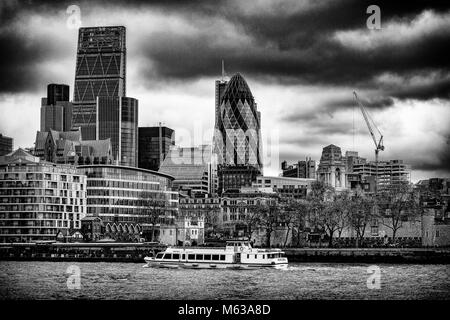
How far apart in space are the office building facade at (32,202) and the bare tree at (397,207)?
5687 centimetres

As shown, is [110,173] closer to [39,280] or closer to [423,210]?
[423,210]

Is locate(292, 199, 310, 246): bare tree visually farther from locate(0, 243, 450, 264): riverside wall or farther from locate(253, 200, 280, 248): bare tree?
locate(0, 243, 450, 264): riverside wall

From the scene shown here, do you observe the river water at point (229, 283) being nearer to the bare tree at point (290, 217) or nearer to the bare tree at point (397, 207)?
the bare tree at point (397, 207)

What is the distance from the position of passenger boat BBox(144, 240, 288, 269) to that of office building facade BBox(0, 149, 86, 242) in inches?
2105

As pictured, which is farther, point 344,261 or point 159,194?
point 159,194

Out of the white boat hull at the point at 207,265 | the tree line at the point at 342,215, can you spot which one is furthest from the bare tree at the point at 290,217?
the white boat hull at the point at 207,265

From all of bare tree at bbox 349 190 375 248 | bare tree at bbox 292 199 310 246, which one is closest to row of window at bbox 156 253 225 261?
bare tree at bbox 349 190 375 248

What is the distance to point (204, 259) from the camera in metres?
106

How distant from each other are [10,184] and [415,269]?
266 ft

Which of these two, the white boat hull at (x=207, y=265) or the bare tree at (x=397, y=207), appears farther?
the bare tree at (x=397, y=207)

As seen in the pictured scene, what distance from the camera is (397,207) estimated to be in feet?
478

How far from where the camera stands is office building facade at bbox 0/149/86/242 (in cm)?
15562

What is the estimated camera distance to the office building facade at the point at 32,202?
511 feet
